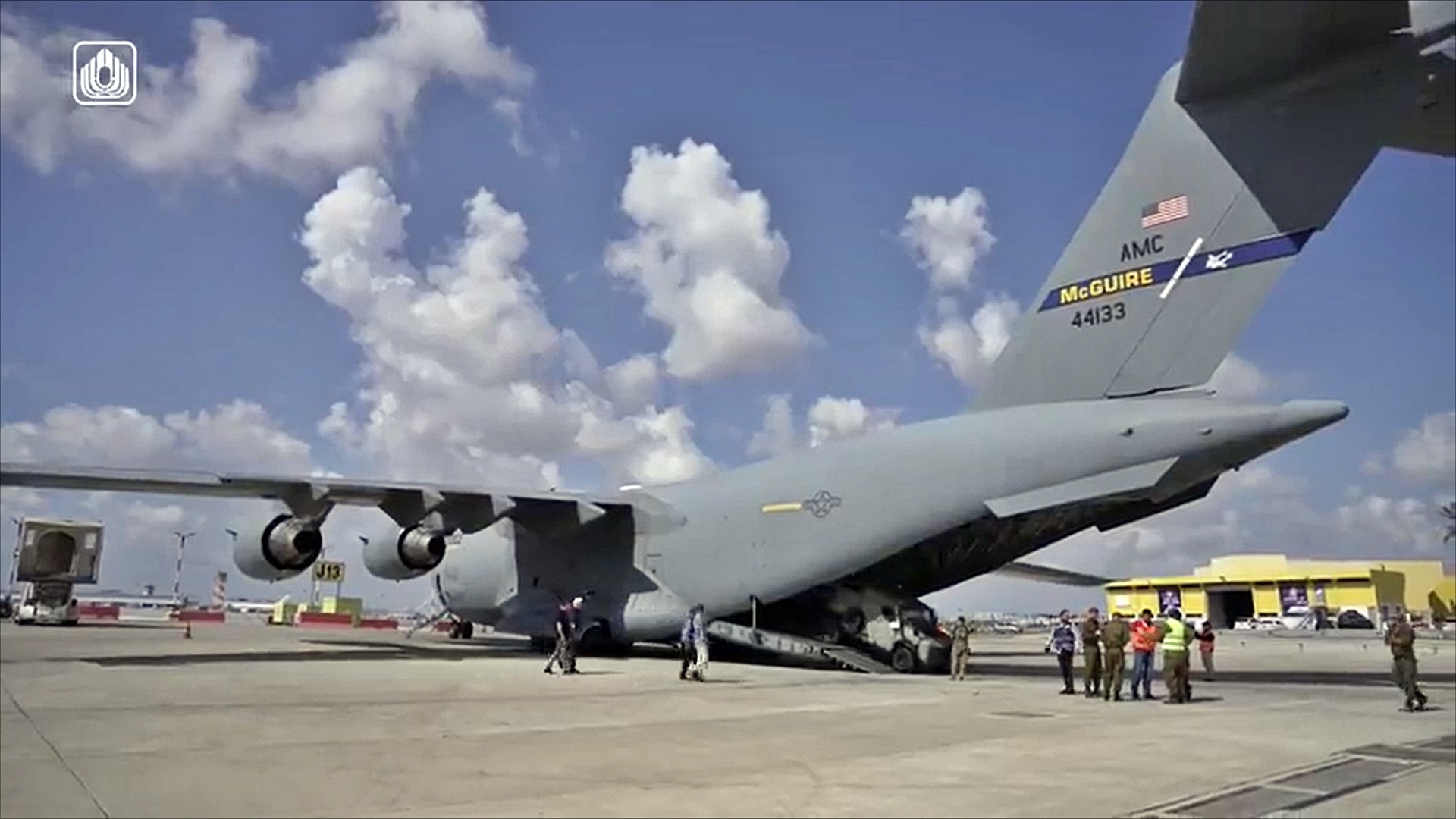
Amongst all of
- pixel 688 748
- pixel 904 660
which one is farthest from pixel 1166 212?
pixel 688 748

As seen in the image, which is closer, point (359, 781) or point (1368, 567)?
point (359, 781)

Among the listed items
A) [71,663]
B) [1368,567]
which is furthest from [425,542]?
[1368,567]

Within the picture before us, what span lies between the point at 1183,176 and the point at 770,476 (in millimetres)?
6478

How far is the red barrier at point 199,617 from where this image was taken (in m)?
38.5

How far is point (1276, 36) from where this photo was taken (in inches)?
362

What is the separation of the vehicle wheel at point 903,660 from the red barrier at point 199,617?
29636 mm

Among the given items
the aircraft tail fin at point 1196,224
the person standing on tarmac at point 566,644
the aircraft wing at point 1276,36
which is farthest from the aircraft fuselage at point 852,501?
the aircraft wing at point 1276,36

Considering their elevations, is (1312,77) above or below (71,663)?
above

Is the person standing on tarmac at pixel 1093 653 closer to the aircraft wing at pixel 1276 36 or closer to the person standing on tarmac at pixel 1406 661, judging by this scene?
the person standing on tarmac at pixel 1406 661

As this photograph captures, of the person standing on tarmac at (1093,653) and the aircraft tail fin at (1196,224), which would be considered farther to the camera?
the person standing on tarmac at (1093,653)

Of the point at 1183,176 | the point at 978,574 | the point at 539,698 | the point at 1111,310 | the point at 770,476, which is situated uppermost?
the point at 1183,176

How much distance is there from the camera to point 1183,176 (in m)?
10.9

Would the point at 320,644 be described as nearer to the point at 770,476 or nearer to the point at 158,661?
the point at 158,661

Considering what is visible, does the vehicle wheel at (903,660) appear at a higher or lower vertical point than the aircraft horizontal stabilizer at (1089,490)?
lower
